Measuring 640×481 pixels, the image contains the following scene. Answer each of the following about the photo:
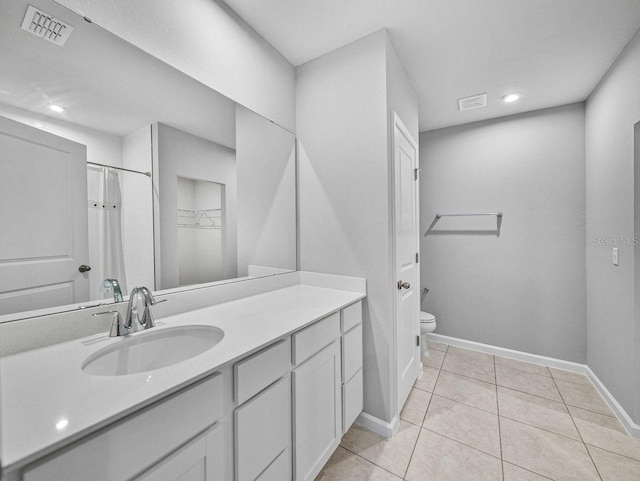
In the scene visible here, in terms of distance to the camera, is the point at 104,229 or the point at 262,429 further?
the point at 104,229

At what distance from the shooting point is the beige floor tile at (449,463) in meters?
1.40

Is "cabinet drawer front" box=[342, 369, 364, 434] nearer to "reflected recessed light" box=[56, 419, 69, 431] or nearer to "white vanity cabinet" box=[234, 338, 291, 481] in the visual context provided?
"white vanity cabinet" box=[234, 338, 291, 481]

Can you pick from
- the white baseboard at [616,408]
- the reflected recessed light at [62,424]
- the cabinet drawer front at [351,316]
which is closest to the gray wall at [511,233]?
the white baseboard at [616,408]

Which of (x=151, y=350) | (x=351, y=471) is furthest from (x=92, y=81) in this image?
(x=351, y=471)

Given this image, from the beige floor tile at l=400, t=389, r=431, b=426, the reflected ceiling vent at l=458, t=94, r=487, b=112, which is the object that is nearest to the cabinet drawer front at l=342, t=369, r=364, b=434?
the beige floor tile at l=400, t=389, r=431, b=426

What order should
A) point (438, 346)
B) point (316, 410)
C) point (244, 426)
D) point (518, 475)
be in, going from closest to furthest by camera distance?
point (244, 426), point (316, 410), point (518, 475), point (438, 346)

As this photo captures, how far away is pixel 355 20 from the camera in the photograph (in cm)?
157

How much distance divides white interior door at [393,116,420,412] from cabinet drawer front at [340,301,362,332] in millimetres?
282

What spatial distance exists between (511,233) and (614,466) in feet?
5.94

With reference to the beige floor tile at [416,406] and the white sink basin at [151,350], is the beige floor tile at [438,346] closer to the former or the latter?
the beige floor tile at [416,406]

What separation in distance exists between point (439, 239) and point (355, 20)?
227 centimetres

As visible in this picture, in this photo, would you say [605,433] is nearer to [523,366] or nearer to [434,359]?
[523,366]

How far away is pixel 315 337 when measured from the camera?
4.11ft

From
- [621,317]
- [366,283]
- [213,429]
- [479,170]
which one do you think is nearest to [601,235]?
[621,317]
